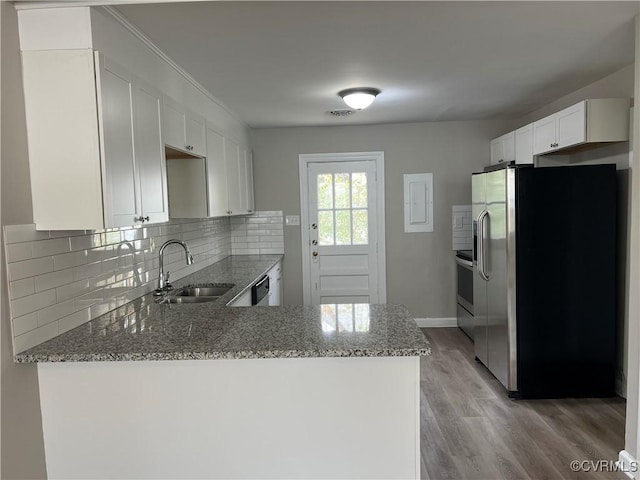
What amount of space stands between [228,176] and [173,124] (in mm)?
1260

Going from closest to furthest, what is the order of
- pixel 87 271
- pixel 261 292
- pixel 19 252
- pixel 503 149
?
Result: 1. pixel 19 252
2. pixel 87 271
3. pixel 261 292
4. pixel 503 149

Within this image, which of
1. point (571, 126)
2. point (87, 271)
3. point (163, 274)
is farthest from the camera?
point (571, 126)

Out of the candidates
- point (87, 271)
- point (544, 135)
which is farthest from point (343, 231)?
point (87, 271)

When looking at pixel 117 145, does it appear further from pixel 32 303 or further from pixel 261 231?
pixel 261 231

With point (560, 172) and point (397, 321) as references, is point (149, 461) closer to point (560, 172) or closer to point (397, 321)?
point (397, 321)

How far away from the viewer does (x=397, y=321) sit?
A: 6.33ft

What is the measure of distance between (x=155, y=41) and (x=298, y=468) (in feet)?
7.21

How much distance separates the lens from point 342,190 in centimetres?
497

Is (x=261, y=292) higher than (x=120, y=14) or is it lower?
lower

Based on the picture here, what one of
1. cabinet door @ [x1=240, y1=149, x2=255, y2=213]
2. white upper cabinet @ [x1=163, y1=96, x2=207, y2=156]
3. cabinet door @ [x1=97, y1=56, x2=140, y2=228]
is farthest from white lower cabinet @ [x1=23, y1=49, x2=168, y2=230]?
cabinet door @ [x1=240, y1=149, x2=255, y2=213]

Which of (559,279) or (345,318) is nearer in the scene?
(345,318)

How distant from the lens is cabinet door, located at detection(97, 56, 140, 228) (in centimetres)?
176

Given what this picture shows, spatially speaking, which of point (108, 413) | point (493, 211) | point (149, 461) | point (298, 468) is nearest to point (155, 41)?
point (108, 413)

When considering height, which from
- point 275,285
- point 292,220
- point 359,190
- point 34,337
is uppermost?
point 359,190
